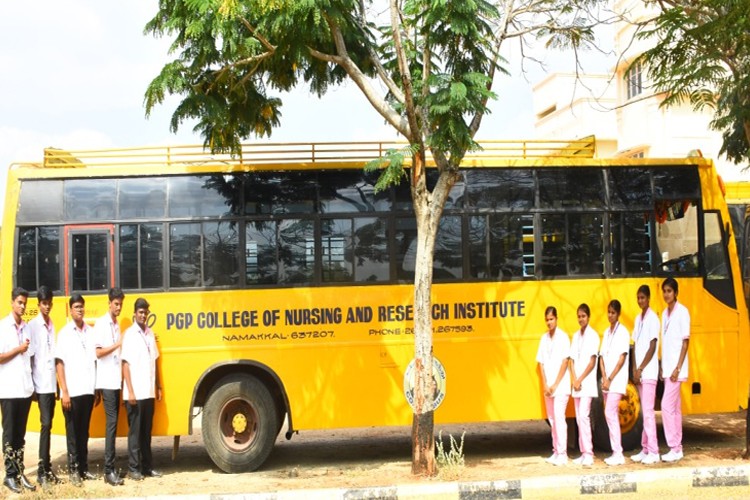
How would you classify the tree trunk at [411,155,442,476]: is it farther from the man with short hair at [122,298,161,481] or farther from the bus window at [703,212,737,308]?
the bus window at [703,212,737,308]

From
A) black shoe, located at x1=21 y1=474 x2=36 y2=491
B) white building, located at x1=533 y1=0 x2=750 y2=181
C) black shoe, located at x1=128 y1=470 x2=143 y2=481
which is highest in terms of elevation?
white building, located at x1=533 y1=0 x2=750 y2=181

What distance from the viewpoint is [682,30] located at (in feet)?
28.1

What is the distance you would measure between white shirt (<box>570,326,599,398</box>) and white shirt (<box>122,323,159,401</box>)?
4.50m

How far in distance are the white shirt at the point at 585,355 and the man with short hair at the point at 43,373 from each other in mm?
5405

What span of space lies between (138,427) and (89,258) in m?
1.93

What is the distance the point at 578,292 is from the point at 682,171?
1952mm

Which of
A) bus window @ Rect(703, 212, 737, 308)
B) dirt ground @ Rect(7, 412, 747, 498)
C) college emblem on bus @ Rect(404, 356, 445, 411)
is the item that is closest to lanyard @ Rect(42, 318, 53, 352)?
dirt ground @ Rect(7, 412, 747, 498)

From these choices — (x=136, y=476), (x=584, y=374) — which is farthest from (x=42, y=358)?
→ (x=584, y=374)

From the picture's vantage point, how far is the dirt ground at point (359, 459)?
7.95 metres

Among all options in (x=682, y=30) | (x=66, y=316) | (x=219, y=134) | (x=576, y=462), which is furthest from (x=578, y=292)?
(x=66, y=316)

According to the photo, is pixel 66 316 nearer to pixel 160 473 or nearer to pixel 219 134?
pixel 160 473

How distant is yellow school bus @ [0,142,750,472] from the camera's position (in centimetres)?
875

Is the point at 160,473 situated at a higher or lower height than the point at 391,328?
lower

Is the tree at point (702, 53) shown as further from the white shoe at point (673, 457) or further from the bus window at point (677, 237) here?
the white shoe at point (673, 457)
